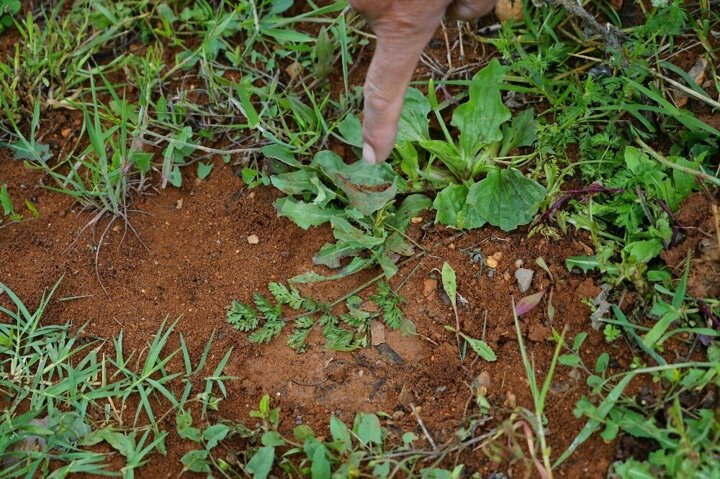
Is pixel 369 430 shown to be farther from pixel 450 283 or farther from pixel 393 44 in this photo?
pixel 393 44

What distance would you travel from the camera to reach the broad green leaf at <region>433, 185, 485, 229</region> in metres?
2.45

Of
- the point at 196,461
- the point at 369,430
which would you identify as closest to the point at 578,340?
the point at 369,430

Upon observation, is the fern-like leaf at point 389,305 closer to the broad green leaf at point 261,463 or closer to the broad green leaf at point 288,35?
the broad green leaf at point 261,463

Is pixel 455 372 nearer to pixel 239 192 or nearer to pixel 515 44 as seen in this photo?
pixel 239 192

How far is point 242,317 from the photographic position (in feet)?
8.01

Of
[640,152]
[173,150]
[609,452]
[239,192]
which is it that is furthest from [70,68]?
[609,452]

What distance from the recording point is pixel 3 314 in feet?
8.30

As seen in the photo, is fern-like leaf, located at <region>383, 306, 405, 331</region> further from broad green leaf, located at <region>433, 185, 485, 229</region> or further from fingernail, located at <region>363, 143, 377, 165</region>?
fingernail, located at <region>363, 143, 377, 165</region>

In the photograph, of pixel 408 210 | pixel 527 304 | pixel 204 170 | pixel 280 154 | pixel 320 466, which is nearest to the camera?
pixel 320 466

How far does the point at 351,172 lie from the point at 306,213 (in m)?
0.22

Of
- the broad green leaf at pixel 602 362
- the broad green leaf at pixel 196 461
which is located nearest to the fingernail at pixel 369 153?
the broad green leaf at pixel 602 362

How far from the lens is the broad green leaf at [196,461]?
2.14 metres

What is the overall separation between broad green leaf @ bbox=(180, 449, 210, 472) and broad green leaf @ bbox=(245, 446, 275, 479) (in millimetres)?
125

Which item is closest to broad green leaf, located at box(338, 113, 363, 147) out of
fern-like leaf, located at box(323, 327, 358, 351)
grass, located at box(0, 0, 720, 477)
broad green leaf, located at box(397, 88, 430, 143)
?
grass, located at box(0, 0, 720, 477)
